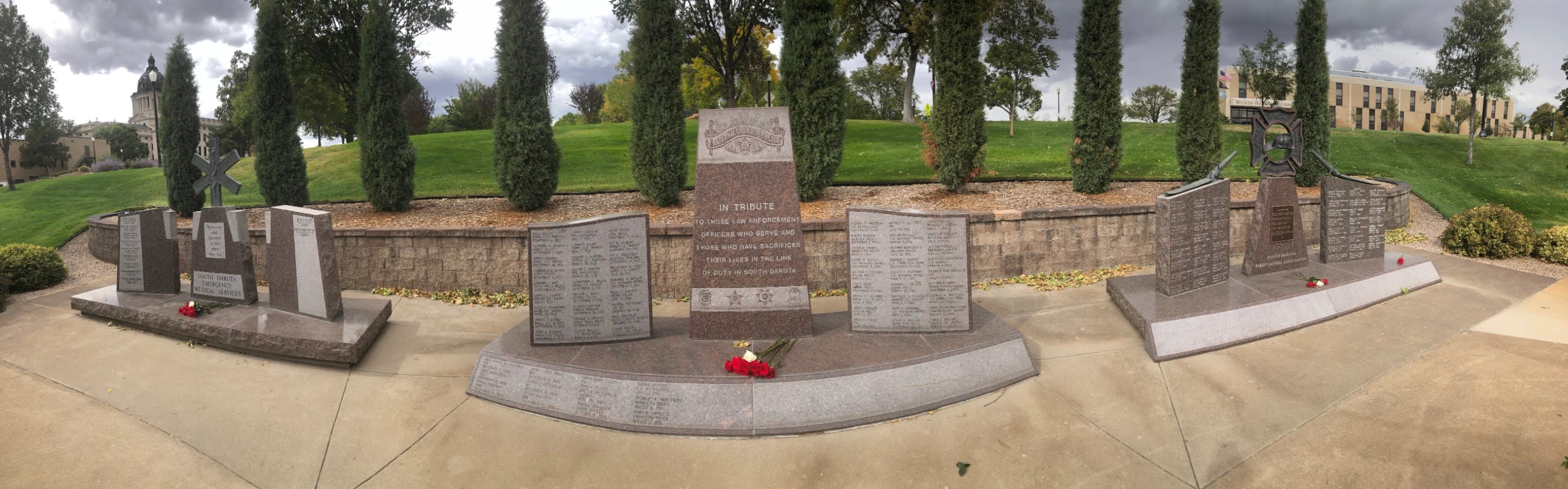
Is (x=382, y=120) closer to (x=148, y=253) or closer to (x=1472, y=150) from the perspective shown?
(x=148, y=253)

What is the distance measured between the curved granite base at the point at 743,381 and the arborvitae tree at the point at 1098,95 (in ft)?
26.7

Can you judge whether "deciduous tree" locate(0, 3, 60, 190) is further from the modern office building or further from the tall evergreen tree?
the modern office building

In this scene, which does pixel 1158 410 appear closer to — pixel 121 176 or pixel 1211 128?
pixel 1211 128

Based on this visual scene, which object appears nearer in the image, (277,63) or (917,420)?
(917,420)

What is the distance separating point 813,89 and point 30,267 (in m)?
13.2

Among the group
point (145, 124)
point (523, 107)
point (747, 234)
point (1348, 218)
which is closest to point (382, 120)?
point (523, 107)

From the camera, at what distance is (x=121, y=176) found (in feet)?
84.1

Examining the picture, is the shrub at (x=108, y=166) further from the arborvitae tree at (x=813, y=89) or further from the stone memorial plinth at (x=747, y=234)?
the stone memorial plinth at (x=747, y=234)

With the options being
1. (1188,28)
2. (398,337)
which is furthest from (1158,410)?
(1188,28)

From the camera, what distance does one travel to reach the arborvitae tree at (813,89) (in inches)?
502

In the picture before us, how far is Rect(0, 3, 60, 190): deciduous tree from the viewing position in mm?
26047

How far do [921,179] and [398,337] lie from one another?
1117 cm

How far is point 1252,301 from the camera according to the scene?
7637 mm

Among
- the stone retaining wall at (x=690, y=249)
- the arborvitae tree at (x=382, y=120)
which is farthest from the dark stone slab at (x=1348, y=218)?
the arborvitae tree at (x=382, y=120)
